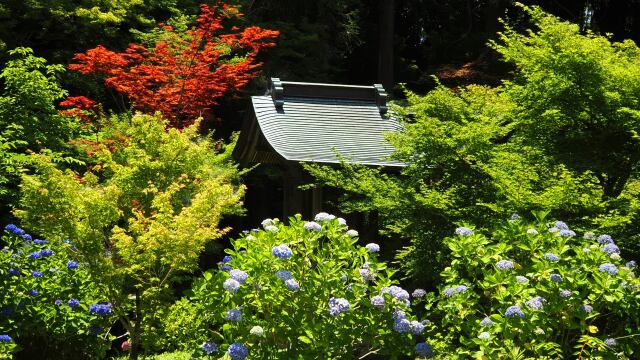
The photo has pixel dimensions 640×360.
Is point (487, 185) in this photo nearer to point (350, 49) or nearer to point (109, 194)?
point (109, 194)

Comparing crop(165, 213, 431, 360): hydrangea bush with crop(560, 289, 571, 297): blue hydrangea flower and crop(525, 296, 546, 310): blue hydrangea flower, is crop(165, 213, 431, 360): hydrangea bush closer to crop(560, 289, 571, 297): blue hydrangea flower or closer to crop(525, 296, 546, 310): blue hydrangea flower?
crop(525, 296, 546, 310): blue hydrangea flower

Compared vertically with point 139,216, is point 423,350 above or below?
below

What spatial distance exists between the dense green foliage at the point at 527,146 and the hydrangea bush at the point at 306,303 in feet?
6.16

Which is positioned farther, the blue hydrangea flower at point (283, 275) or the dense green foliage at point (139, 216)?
the dense green foliage at point (139, 216)

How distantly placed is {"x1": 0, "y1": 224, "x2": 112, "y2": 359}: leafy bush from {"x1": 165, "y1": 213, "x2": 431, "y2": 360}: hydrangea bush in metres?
2.32

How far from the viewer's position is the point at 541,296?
4.90 m

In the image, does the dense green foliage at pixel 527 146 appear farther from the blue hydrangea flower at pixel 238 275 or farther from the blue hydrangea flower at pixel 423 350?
the blue hydrangea flower at pixel 238 275

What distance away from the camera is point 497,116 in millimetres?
7742

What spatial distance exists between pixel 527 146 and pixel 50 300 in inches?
189

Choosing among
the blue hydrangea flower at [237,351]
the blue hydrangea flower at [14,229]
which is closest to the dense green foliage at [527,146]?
the blue hydrangea flower at [237,351]

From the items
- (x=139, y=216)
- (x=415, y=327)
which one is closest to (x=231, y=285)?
(x=415, y=327)

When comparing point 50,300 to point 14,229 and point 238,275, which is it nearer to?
point 14,229

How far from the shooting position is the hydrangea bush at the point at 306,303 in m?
4.95

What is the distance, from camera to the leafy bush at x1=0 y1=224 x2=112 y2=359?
22.0ft
